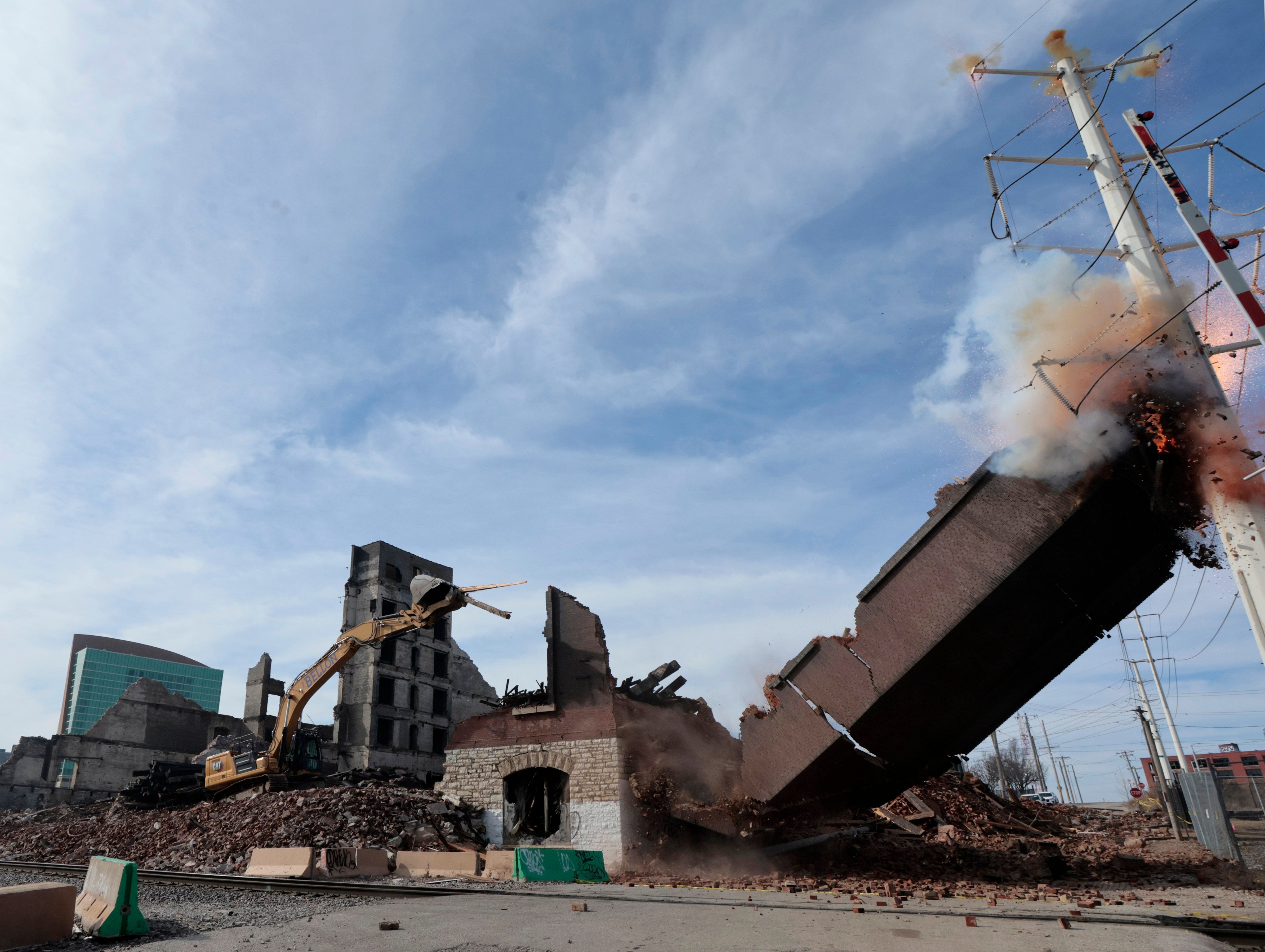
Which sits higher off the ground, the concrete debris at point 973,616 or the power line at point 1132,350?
the power line at point 1132,350

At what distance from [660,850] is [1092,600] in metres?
8.58

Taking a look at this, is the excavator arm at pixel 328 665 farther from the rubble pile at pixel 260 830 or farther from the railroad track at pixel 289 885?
the railroad track at pixel 289 885

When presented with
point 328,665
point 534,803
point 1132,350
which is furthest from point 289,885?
point 1132,350

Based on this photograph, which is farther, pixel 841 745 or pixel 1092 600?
pixel 841 745

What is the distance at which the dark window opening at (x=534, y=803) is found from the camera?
47.1ft

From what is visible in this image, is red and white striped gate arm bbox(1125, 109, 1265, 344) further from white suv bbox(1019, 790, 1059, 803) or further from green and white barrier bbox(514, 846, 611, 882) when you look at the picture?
white suv bbox(1019, 790, 1059, 803)

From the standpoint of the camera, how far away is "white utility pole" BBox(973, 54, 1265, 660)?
20.4 ft

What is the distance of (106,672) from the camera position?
96.4 metres

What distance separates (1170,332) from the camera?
6637 mm

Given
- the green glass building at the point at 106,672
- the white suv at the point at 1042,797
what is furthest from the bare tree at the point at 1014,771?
the green glass building at the point at 106,672

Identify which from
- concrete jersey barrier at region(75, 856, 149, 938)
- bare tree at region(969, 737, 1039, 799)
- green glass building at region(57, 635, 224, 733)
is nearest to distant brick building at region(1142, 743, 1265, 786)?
bare tree at region(969, 737, 1039, 799)

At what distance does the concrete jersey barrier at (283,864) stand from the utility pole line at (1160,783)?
50.8 feet

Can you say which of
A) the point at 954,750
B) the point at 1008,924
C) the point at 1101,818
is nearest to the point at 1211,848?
the point at 954,750

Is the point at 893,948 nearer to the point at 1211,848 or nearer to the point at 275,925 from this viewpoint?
the point at 275,925
